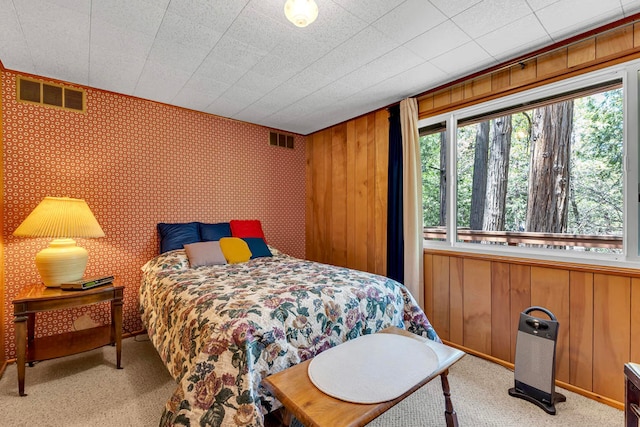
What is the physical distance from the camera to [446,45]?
6.78 feet

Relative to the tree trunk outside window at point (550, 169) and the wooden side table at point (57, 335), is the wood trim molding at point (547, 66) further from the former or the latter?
the wooden side table at point (57, 335)

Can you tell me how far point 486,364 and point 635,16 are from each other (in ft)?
8.28

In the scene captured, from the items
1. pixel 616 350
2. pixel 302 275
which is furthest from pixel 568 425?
pixel 302 275

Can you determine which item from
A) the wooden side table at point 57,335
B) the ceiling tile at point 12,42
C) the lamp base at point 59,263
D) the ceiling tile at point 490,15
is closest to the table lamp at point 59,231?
the lamp base at point 59,263

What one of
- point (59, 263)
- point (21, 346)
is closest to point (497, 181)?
point (59, 263)

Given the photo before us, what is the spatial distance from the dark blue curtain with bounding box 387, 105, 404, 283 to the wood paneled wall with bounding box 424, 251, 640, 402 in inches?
13.1

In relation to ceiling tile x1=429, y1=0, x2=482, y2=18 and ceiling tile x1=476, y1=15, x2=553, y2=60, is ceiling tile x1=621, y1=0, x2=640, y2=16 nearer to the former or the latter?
ceiling tile x1=476, y1=15, x2=553, y2=60

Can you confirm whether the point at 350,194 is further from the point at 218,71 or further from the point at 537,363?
the point at 537,363

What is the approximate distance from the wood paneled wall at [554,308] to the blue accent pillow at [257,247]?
1.71 m

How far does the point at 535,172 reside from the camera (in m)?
2.73

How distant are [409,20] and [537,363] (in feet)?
7.49

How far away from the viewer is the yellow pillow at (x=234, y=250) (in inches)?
114

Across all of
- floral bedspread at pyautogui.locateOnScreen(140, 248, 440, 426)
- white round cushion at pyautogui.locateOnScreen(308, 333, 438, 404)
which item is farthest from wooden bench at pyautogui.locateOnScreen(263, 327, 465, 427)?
floral bedspread at pyautogui.locateOnScreen(140, 248, 440, 426)

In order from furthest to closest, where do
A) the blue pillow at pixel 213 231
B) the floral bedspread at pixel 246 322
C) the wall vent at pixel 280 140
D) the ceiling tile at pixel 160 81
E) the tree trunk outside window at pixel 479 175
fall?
the wall vent at pixel 280 140 < the blue pillow at pixel 213 231 < the tree trunk outside window at pixel 479 175 < the ceiling tile at pixel 160 81 < the floral bedspread at pixel 246 322
